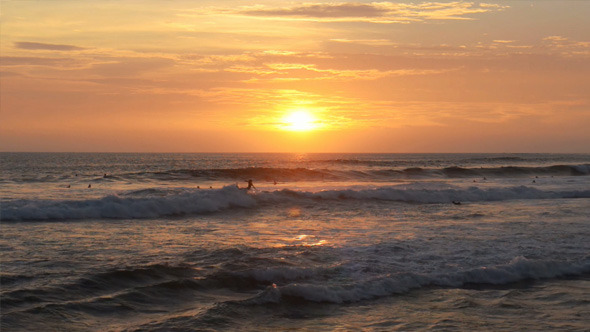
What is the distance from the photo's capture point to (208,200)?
86.6 feet

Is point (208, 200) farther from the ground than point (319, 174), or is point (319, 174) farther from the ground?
point (319, 174)

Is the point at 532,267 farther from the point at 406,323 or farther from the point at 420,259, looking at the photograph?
the point at 406,323

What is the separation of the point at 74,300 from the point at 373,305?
561 centimetres

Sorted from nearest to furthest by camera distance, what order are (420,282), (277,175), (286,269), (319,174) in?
1. (420,282)
2. (286,269)
3. (277,175)
4. (319,174)

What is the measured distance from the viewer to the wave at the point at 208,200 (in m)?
21.5

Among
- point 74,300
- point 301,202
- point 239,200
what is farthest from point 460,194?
point 74,300

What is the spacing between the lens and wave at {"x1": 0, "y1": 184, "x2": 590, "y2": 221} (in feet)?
70.6

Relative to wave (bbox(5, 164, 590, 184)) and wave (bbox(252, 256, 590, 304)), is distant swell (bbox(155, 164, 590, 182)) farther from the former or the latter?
wave (bbox(252, 256, 590, 304))

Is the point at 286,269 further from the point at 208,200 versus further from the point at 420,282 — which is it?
the point at 208,200

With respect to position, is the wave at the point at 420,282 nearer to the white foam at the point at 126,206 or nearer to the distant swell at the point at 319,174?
the white foam at the point at 126,206

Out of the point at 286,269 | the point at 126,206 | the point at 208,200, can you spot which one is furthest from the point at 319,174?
the point at 286,269

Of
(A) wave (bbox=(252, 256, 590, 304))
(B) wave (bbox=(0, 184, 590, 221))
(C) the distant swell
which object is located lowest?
(A) wave (bbox=(252, 256, 590, 304))

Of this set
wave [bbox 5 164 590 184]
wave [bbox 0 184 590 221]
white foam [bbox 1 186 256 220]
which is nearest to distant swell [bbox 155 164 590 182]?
wave [bbox 5 164 590 184]

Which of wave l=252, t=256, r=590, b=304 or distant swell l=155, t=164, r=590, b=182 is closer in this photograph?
wave l=252, t=256, r=590, b=304
